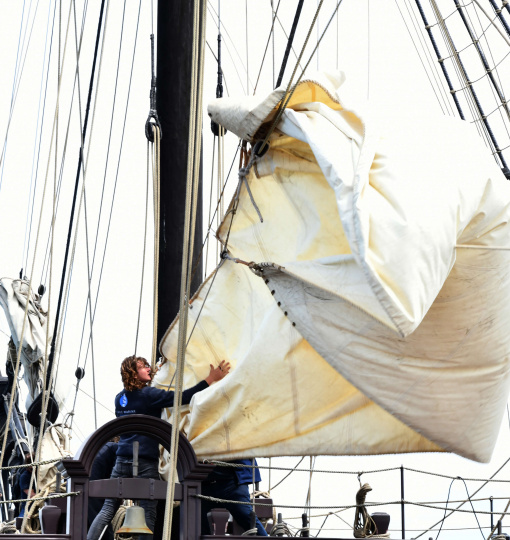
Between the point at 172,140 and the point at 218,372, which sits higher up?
the point at 172,140

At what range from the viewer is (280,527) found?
6.32m

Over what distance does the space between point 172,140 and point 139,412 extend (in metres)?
3.20

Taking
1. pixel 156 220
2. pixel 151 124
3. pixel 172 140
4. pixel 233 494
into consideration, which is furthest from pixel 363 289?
pixel 172 140

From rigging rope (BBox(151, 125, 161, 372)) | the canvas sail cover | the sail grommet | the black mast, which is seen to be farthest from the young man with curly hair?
the sail grommet

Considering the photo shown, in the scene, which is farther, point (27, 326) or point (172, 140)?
point (27, 326)

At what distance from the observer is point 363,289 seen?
460 centimetres

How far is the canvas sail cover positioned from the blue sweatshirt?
0.70 feet

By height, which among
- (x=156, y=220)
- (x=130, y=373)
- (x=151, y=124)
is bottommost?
(x=130, y=373)

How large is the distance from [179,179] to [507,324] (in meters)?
3.78

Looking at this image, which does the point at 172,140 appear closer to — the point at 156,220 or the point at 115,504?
the point at 156,220

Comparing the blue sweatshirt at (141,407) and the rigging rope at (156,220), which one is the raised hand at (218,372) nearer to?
the blue sweatshirt at (141,407)

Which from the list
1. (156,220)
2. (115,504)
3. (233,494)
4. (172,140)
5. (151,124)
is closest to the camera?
(115,504)

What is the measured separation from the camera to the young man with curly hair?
566cm

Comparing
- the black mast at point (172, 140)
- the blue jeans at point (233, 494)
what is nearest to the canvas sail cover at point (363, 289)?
the blue jeans at point (233, 494)
